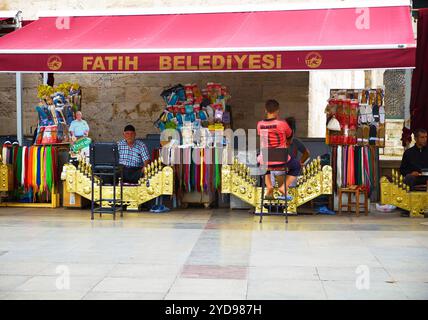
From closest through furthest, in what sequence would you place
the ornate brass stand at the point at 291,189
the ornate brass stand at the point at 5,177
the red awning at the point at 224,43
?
1. the red awning at the point at 224,43
2. the ornate brass stand at the point at 291,189
3. the ornate brass stand at the point at 5,177

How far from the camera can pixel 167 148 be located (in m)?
12.0

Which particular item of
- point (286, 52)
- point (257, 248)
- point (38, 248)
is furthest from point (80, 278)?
point (286, 52)

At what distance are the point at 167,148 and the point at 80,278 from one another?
5434 millimetres

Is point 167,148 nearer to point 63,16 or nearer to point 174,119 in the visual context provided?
point 174,119

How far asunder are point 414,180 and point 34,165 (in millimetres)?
6076

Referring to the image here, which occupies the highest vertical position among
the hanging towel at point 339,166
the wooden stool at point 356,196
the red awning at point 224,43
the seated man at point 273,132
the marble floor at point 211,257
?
the red awning at point 224,43

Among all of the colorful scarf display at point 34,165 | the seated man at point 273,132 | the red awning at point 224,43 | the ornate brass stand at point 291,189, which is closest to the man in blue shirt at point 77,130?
the colorful scarf display at point 34,165

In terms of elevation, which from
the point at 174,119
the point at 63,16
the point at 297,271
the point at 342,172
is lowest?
the point at 297,271

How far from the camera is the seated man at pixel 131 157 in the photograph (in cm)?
1182

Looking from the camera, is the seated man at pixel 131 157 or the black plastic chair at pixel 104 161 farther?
the seated man at pixel 131 157

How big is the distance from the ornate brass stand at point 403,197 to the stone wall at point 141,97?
2723mm

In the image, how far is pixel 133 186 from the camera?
11711mm

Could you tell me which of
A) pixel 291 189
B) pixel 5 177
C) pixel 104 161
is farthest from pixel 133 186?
pixel 291 189

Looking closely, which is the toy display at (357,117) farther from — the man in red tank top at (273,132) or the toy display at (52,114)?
the toy display at (52,114)
